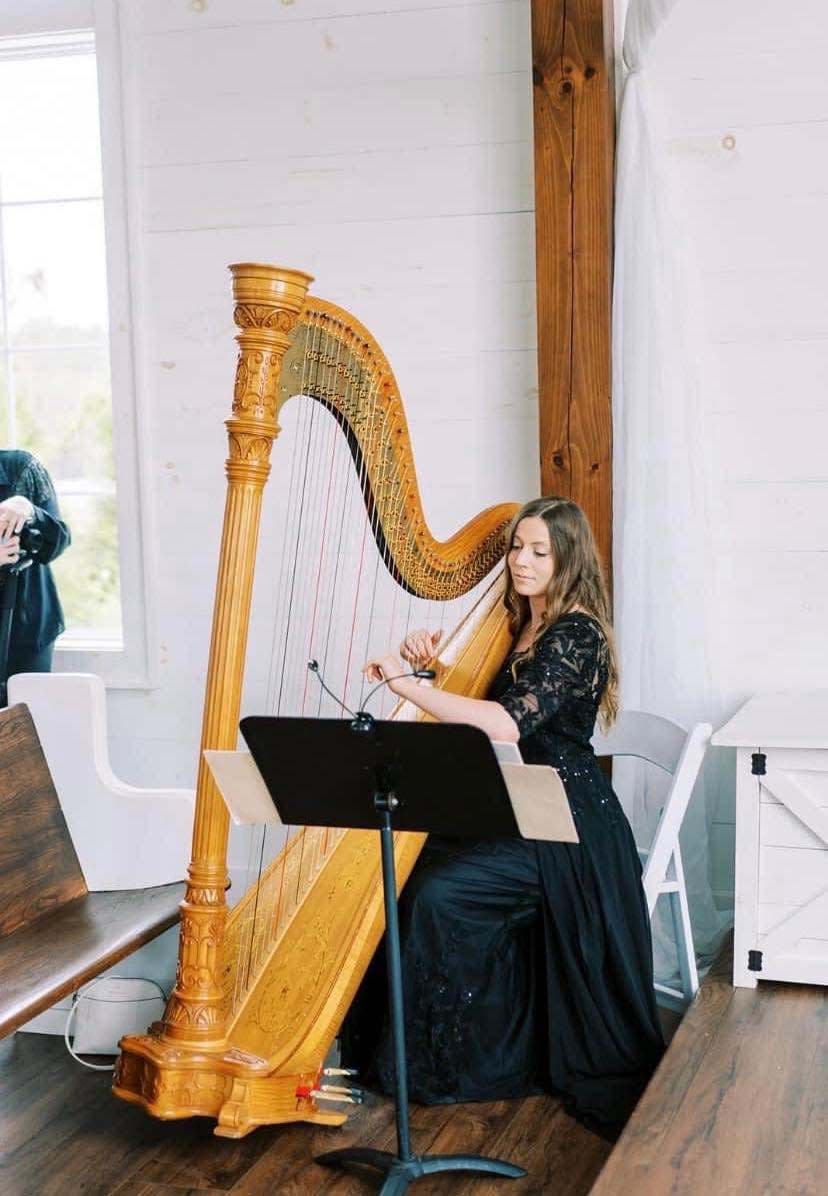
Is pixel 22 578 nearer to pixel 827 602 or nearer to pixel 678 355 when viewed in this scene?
pixel 678 355

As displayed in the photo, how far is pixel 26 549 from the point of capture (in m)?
3.96

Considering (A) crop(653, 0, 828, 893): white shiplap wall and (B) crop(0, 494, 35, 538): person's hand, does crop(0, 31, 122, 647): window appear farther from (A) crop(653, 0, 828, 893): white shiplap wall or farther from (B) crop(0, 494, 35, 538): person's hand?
(A) crop(653, 0, 828, 893): white shiplap wall

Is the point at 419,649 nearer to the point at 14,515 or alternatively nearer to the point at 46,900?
the point at 46,900

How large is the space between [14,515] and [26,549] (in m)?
0.12

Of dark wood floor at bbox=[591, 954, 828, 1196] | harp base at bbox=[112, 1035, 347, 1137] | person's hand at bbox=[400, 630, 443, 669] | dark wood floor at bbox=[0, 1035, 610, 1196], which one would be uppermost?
person's hand at bbox=[400, 630, 443, 669]

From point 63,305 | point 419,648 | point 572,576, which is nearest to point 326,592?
point 419,648

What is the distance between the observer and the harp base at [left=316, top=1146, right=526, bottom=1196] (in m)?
2.48

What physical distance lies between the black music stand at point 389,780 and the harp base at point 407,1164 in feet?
0.07

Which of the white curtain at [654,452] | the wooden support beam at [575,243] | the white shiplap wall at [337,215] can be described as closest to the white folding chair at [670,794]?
the white curtain at [654,452]

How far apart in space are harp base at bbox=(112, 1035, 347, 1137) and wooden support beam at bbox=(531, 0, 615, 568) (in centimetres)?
168

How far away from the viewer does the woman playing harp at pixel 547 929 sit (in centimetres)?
292

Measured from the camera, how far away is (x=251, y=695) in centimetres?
417

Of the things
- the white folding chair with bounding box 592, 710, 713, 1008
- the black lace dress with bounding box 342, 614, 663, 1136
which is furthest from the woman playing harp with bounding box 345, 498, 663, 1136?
the white folding chair with bounding box 592, 710, 713, 1008

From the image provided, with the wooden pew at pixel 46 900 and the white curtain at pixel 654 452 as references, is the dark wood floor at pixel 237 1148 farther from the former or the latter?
the white curtain at pixel 654 452
